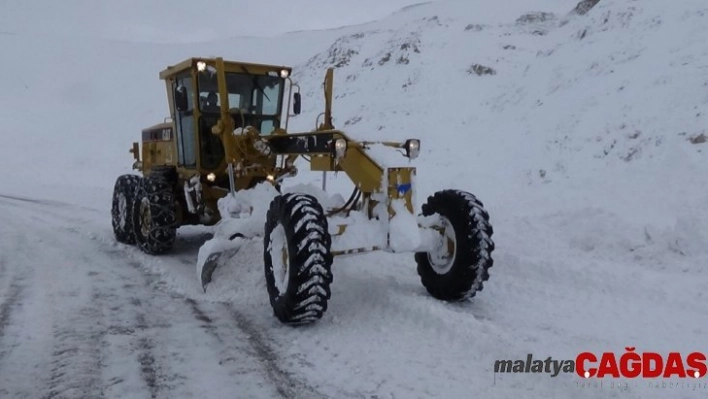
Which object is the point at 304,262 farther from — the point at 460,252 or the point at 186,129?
the point at 186,129

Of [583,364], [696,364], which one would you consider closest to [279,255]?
[583,364]

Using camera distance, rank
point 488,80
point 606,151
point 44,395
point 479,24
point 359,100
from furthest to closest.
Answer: point 479,24
point 359,100
point 488,80
point 606,151
point 44,395

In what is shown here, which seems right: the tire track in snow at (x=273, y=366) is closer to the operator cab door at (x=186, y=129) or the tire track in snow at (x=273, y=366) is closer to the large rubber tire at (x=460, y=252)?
the large rubber tire at (x=460, y=252)

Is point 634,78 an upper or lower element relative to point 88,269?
upper

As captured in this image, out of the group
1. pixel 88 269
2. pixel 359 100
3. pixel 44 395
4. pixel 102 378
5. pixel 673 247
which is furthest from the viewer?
pixel 359 100

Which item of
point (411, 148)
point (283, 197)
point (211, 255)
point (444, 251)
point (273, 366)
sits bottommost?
point (273, 366)

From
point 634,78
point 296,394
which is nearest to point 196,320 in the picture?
point 296,394

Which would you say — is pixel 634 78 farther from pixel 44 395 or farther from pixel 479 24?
pixel 479 24

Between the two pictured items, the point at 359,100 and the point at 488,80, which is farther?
the point at 359,100

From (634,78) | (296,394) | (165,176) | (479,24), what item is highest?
(479,24)

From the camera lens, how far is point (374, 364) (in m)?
4.04

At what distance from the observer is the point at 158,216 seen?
25.9ft

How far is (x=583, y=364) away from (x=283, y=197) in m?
2.61

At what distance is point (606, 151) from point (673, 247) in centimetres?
520
